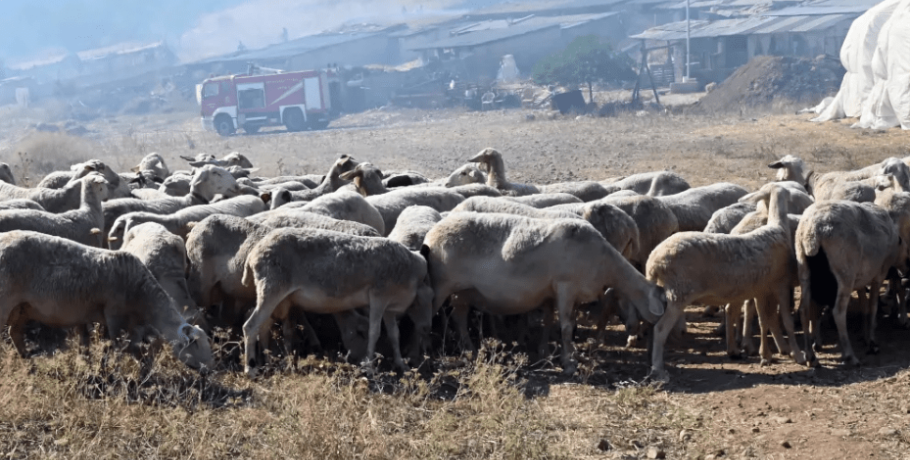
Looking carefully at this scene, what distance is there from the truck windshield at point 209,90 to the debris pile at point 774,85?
75.0 feet

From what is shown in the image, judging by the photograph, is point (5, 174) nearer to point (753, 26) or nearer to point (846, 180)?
point (846, 180)

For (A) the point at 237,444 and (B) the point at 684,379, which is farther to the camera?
(B) the point at 684,379

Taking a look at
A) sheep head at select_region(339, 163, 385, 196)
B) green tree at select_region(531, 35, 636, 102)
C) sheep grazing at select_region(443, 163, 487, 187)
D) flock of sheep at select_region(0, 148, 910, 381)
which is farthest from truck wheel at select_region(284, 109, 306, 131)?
flock of sheep at select_region(0, 148, 910, 381)

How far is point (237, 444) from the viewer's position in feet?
22.6

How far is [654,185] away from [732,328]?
509cm

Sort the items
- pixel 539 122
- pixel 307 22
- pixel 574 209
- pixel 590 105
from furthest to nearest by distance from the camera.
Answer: pixel 307 22 < pixel 590 105 < pixel 539 122 < pixel 574 209

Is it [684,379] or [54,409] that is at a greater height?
[54,409]

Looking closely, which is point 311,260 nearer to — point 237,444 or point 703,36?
point 237,444

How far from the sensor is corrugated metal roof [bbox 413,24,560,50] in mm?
68694

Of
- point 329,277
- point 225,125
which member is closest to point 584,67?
point 225,125

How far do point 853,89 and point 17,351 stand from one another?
1139 inches

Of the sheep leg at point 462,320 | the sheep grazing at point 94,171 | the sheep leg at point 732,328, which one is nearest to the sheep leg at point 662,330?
the sheep leg at point 732,328

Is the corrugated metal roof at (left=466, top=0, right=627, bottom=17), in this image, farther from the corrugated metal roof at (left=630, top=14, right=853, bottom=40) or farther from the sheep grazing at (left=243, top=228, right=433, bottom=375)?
the sheep grazing at (left=243, top=228, right=433, bottom=375)

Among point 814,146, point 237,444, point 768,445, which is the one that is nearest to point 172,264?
point 237,444
